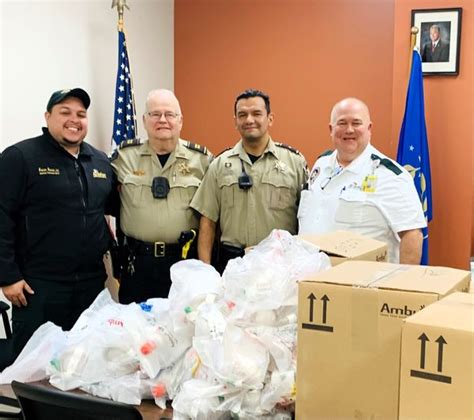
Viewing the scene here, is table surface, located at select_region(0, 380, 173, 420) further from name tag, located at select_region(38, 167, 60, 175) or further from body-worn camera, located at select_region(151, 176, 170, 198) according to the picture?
body-worn camera, located at select_region(151, 176, 170, 198)

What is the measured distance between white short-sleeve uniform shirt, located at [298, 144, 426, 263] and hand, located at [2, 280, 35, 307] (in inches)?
51.1

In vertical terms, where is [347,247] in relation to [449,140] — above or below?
below

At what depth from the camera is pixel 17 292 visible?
2639mm

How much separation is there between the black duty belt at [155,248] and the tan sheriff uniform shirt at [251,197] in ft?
0.78

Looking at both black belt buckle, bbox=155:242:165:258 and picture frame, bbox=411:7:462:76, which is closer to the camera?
black belt buckle, bbox=155:242:165:258

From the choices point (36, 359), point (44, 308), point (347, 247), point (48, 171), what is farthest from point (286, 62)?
point (36, 359)

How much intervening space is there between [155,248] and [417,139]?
184 cm

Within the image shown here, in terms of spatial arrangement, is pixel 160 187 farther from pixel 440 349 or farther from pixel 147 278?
pixel 440 349

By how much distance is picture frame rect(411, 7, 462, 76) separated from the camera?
3.68 metres

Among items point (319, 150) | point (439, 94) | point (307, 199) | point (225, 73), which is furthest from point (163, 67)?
point (307, 199)

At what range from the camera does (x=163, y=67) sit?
4.98 meters

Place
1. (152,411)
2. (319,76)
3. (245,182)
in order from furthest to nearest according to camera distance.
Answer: (319,76), (245,182), (152,411)

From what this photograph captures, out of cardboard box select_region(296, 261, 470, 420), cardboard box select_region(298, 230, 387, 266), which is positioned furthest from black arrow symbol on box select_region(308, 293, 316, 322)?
cardboard box select_region(298, 230, 387, 266)

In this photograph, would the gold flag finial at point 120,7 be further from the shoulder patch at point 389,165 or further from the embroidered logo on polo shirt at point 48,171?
the shoulder patch at point 389,165
